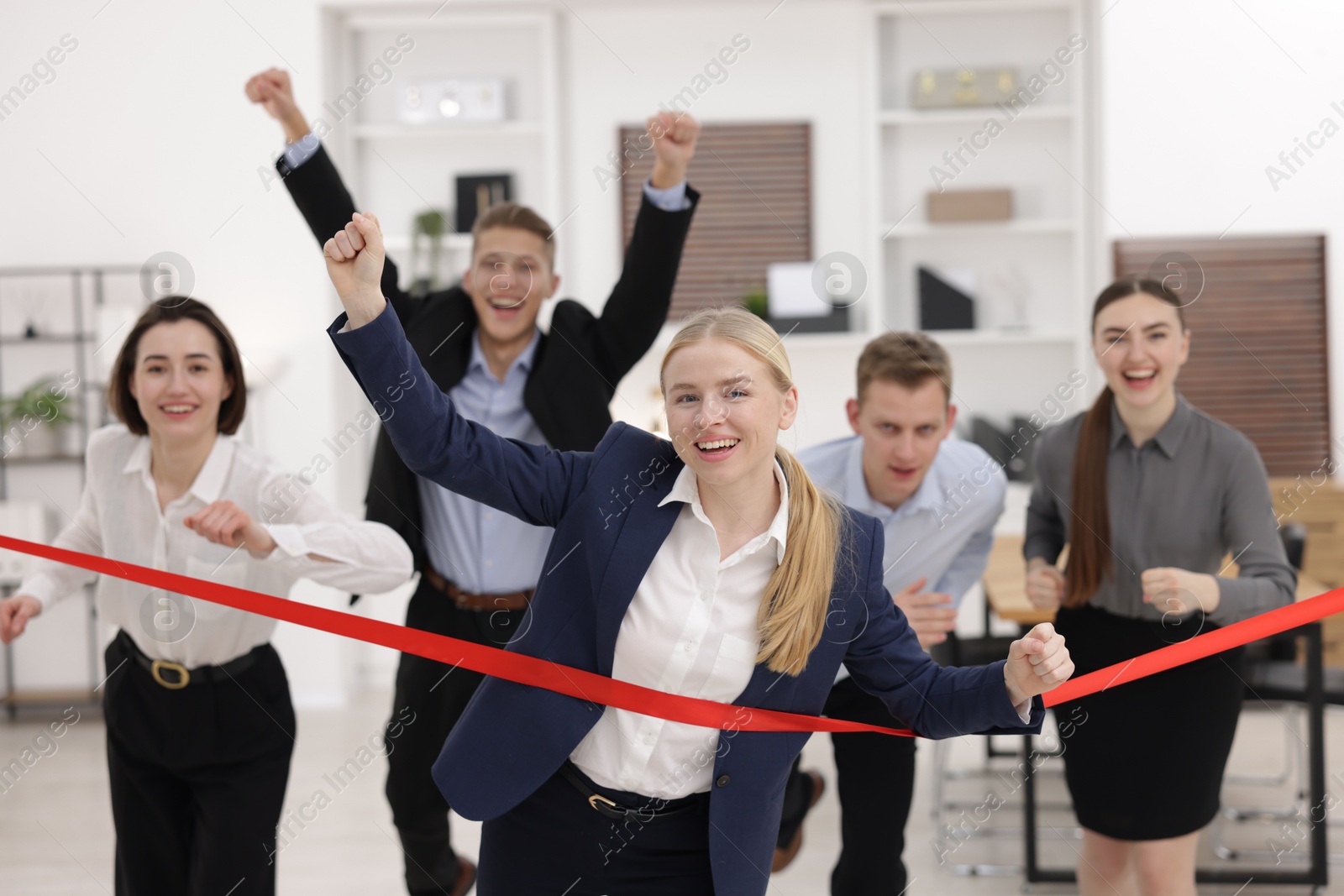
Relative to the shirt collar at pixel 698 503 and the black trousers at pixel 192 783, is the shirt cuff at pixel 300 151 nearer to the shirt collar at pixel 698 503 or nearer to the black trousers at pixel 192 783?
the black trousers at pixel 192 783

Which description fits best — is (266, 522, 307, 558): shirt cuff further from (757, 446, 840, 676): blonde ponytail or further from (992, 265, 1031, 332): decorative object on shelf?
(992, 265, 1031, 332): decorative object on shelf

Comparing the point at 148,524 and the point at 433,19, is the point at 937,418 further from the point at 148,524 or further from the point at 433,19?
the point at 433,19

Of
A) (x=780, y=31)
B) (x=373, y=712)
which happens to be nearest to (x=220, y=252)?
(x=373, y=712)

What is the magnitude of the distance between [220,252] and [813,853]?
3.70 m

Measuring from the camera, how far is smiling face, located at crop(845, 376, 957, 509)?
2.49 m

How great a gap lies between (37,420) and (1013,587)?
428 centimetres

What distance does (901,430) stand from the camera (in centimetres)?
252

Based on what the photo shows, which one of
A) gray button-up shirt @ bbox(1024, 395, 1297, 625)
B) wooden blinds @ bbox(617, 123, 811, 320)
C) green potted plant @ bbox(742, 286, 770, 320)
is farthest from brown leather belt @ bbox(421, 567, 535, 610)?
wooden blinds @ bbox(617, 123, 811, 320)

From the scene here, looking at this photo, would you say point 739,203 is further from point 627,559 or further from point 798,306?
point 627,559

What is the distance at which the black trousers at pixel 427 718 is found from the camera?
2.74 m

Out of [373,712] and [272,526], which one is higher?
[272,526]

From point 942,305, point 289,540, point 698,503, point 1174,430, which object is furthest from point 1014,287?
point 289,540

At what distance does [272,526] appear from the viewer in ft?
6.77

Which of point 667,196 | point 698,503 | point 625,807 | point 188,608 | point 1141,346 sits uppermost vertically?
point 667,196
